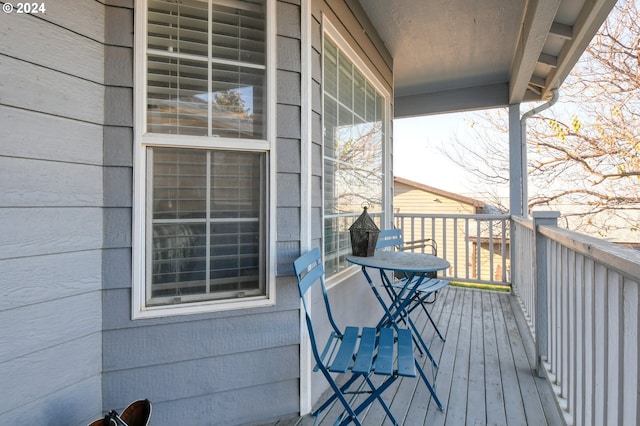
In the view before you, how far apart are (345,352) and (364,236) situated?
0.82 m

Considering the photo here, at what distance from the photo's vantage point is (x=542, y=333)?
2244mm

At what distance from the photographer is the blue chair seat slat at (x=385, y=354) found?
142 centimetres

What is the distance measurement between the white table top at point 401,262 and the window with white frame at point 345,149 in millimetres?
278

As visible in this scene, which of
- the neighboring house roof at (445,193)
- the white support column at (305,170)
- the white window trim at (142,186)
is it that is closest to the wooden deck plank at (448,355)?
the white support column at (305,170)

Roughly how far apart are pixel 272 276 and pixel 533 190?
7525 mm

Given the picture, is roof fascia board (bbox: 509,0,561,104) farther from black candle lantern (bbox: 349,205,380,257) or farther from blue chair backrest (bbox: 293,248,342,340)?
blue chair backrest (bbox: 293,248,342,340)

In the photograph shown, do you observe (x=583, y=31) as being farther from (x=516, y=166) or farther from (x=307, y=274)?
(x=307, y=274)

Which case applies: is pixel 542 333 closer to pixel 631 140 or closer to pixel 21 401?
pixel 21 401

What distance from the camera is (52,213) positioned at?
1.30 metres

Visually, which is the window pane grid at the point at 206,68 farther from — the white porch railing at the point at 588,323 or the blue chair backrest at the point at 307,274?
the white porch railing at the point at 588,323

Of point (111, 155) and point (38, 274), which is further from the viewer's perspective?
point (111, 155)

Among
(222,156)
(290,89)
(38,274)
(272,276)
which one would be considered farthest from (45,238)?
(290,89)

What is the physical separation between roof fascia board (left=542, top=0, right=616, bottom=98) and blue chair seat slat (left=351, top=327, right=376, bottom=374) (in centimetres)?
254

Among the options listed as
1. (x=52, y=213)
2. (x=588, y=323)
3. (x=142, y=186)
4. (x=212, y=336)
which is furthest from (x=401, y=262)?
(x=52, y=213)
